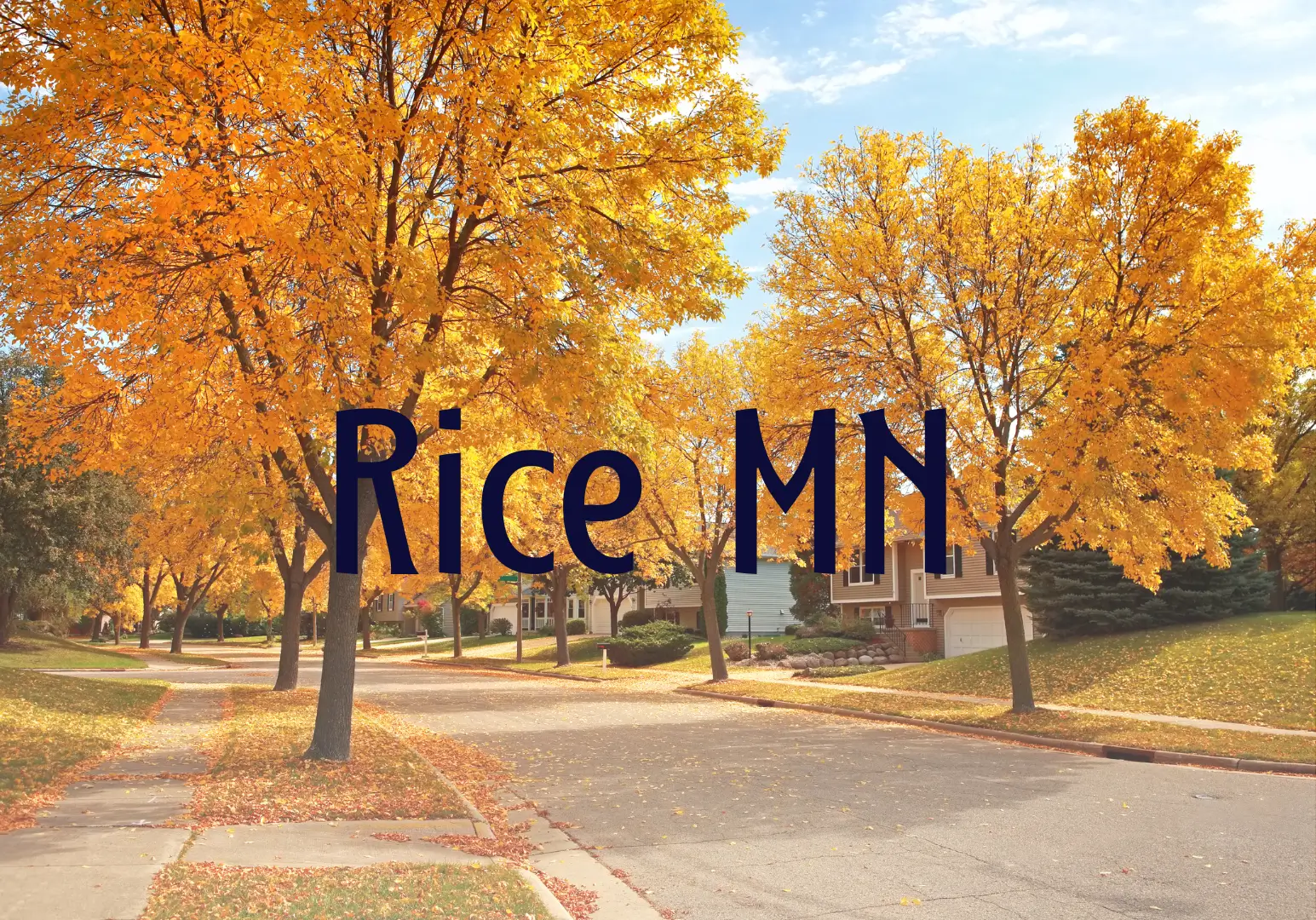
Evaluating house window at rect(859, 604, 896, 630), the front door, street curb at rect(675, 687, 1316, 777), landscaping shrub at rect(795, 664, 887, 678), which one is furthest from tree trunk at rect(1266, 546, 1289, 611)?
street curb at rect(675, 687, 1316, 777)

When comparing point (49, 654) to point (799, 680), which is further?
point (49, 654)

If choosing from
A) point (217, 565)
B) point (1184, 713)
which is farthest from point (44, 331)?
point (217, 565)

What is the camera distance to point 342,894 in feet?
22.4

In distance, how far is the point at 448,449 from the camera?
1438cm

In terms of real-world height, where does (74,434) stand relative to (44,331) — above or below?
below

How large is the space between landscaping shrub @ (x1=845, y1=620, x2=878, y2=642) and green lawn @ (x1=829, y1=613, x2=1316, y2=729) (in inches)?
423

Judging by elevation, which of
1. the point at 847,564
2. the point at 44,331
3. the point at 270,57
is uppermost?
the point at 270,57

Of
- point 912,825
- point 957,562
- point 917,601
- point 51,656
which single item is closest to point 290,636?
point 51,656

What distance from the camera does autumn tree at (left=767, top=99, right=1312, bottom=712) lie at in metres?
17.2

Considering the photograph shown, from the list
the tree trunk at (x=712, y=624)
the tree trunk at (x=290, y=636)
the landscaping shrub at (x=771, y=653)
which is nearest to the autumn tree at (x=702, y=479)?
the tree trunk at (x=712, y=624)

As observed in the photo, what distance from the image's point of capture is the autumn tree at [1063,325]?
56.4 ft

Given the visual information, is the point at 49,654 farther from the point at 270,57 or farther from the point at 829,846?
the point at 829,846

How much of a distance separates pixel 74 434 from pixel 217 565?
38.5 metres

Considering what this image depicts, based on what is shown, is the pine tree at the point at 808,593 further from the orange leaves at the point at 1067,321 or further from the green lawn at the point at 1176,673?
the orange leaves at the point at 1067,321
